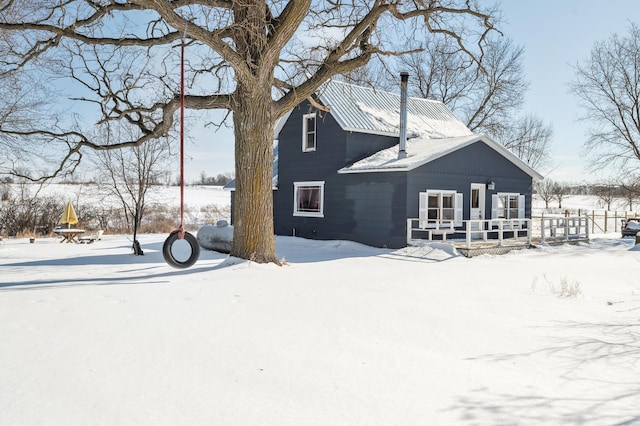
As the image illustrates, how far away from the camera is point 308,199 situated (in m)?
20.5

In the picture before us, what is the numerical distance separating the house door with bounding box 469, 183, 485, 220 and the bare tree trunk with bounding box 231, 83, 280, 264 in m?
11.3

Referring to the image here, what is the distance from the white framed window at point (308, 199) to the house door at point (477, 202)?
20.0 ft

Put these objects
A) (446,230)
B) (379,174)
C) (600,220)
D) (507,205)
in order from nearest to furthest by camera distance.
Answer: (446,230) < (379,174) < (507,205) < (600,220)

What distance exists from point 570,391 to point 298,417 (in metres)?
2.21

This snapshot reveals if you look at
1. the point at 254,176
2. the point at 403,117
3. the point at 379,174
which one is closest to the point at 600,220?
the point at 403,117

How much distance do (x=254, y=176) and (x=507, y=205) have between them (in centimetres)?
1424

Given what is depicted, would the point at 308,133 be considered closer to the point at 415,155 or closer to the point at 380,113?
the point at 380,113

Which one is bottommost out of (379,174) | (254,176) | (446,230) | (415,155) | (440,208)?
(446,230)

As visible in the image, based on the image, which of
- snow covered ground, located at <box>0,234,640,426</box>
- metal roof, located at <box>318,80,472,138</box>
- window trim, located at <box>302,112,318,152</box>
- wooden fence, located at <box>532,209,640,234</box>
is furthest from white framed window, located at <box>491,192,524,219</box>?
snow covered ground, located at <box>0,234,640,426</box>

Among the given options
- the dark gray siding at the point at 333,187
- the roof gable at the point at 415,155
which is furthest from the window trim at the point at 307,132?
the roof gable at the point at 415,155

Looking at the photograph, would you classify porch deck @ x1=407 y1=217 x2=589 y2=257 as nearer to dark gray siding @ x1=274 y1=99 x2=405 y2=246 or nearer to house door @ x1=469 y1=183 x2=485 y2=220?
house door @ x1=469 y1=183 x2=485 y2=220

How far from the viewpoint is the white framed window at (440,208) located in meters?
17.2

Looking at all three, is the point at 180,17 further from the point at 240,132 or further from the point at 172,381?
the point at 172,381

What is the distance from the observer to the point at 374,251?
16.5 m
